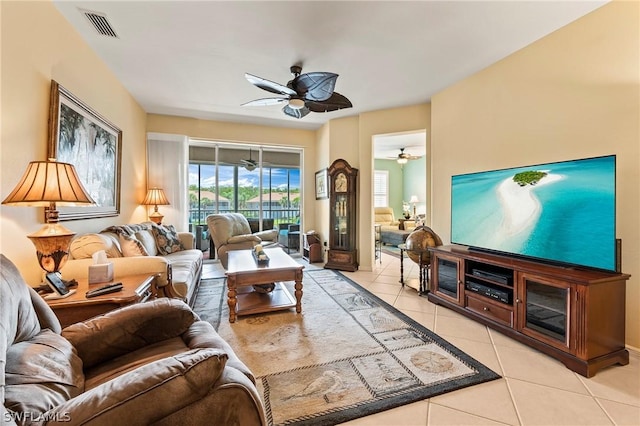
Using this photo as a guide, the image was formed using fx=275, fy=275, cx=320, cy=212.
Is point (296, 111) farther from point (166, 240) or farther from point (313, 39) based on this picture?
point (166, 240)

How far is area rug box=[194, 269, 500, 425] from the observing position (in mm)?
1603

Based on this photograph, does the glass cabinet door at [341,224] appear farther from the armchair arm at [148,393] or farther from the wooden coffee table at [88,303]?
the armchair arm at [148,393]

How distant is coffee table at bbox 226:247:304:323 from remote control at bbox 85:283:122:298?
0.90 m

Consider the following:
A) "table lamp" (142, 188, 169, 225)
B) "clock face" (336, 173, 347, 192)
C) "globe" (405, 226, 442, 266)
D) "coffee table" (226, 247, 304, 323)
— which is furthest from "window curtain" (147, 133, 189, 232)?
"globe" (405, 226, 442, 266)

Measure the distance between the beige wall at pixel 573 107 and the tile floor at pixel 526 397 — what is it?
2.28 feet

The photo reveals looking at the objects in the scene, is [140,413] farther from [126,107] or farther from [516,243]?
[126,107]

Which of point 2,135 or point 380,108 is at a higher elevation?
point 380,108

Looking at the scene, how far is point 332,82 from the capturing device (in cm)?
248

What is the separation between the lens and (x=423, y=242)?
3424mm

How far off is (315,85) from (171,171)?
3.36 m

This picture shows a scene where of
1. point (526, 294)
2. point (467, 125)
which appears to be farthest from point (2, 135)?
point (467, 125)

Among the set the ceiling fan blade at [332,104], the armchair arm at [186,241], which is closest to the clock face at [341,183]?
the ceiling fan blade at [332,104]

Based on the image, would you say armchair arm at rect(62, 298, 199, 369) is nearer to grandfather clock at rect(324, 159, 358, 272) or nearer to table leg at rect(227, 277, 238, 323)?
table leg at rect(227, 277, 238, 323)

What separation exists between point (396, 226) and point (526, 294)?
5774 millimetres
